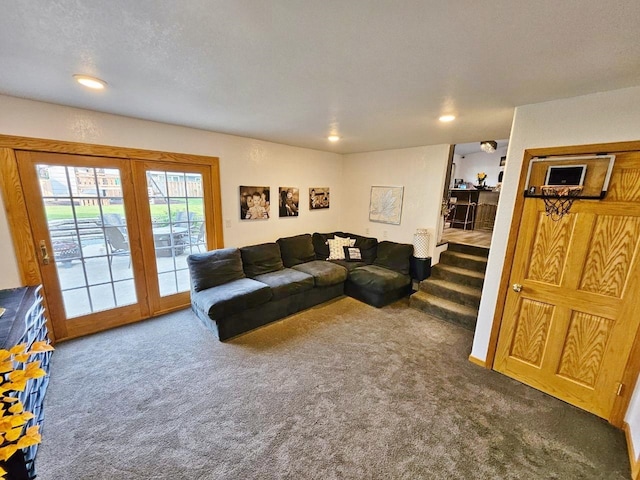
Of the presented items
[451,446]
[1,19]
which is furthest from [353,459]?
[1,19]

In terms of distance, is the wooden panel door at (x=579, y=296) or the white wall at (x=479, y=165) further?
the white wall at (x=479, y=165)

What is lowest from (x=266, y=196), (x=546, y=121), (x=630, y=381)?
(x=630, y=381)

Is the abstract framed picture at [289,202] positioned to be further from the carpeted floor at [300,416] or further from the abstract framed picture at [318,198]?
the carpeted floor at [300,416]

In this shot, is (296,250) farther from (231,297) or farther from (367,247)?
(231,297)

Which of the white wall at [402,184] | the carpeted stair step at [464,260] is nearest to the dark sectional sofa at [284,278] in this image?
the white wall at [402,184]

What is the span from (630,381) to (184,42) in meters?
3.65

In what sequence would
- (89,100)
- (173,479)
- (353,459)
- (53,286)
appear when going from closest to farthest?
1. (173,479)
2. (353,459)
3. (89,100)
4. (53,286)

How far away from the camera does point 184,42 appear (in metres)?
1.35

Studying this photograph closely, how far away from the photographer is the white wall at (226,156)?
2348mm

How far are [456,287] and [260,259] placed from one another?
9.43 feet

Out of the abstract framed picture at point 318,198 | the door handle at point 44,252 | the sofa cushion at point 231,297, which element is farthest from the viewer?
the abstract framed picture at point 318,198

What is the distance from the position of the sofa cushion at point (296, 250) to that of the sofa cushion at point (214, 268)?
853 mm

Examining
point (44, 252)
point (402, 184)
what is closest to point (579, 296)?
point (402, 184)

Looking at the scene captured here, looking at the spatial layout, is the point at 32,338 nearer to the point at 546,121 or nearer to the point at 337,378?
the point at 337,378
